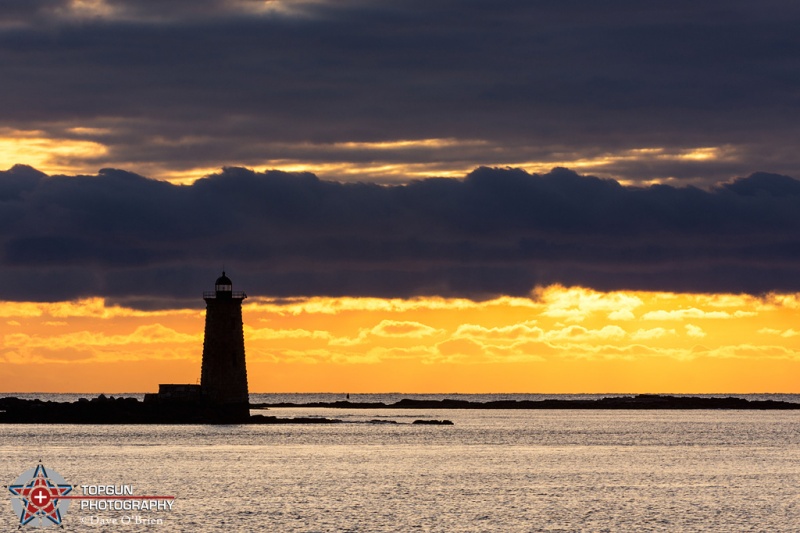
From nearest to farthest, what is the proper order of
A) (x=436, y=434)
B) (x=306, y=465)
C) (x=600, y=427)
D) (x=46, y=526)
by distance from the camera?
1. (x=46, y=526)
2. (x=306, y=465)
3. (x=436, y=434)
4. (x=600, y=427)

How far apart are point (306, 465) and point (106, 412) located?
54429 millimetres

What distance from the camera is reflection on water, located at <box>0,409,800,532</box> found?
59.1 metres

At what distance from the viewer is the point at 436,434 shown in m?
134

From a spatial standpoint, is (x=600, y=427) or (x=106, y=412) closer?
(x=106, y=412)

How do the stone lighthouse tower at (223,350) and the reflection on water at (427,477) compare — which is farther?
the stone lighthouse tower at (223,350)

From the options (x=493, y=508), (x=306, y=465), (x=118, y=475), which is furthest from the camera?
(x=306, y=465)

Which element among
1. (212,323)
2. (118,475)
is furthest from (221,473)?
(212,323)

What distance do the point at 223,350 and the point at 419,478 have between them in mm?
42869

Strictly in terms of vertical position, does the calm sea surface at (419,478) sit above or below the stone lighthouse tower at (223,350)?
below

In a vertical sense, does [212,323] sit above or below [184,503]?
above

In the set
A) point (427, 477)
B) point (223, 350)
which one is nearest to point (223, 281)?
point (223, 350)

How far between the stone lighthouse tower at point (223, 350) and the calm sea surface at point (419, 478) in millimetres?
3966

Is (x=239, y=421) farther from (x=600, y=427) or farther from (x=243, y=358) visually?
(x=600, y=427)

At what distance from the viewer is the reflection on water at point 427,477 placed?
194 feet
